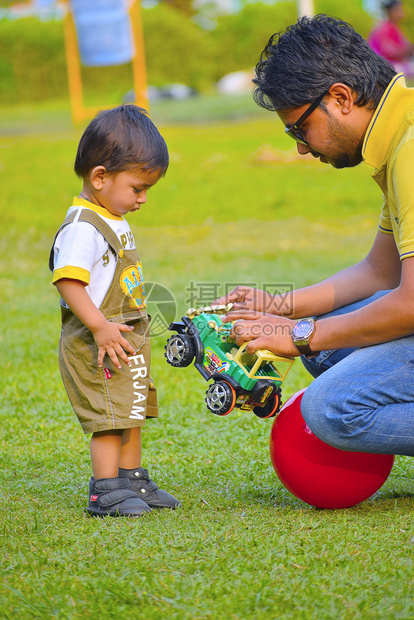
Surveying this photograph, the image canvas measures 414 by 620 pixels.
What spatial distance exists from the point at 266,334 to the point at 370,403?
47 centimetres

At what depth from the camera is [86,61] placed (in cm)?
1566

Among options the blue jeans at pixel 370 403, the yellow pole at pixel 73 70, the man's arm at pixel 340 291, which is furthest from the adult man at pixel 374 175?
the yellow pole at pixel 73 70

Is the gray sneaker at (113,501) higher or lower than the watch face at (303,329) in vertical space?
lower

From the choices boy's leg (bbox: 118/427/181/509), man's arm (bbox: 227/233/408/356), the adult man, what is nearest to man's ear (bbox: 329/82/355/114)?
the adult man

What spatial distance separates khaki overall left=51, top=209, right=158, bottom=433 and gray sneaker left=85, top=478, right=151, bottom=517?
238 millimetres

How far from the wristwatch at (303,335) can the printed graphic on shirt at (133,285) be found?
65 centimetres

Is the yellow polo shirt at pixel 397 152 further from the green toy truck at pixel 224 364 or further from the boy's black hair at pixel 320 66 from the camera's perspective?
the green toy truck at pixel 224 364

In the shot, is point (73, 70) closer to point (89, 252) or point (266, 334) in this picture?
point (89, 252)

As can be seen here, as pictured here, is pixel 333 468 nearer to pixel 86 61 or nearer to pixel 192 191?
pixel 192 191

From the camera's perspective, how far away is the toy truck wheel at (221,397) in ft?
9.36

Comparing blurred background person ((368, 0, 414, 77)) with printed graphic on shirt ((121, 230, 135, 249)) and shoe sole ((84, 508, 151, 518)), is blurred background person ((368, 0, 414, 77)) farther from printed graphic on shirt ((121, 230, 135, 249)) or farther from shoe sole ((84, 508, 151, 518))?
shoe sole ((84, 508, 151, 518))

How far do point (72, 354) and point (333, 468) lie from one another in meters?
1.11

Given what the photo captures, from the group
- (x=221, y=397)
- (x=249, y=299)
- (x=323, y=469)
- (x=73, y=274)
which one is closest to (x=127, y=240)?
(x=73, y=274)

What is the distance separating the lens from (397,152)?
2775 mm
